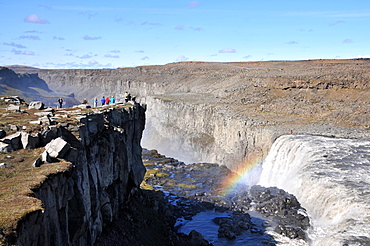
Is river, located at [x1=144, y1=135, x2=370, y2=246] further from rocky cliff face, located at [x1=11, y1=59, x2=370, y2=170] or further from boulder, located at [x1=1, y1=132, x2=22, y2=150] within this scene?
boulder, located at [x1=1, y1=132, x2=22, y2=150]

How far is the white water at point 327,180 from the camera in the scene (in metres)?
26.6

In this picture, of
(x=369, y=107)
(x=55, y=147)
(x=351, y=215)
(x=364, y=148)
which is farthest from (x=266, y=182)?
(x=55, y=147)

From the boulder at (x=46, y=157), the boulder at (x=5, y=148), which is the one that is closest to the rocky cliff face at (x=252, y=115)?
the boulder at (x=46, y=157)

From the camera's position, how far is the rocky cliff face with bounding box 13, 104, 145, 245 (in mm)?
15057

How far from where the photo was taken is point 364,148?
41.8 metres

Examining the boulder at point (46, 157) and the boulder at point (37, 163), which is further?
the boulder at point (46, 157)

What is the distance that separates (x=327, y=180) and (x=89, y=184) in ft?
65.5

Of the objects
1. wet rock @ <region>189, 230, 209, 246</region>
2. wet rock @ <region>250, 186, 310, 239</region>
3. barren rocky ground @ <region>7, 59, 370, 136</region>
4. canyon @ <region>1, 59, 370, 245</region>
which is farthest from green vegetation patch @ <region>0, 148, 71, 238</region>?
barren rocky ground @ <region>7, 59, 370, 136</region>

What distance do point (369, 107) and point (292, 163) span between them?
25275mm

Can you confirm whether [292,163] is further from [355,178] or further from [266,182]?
[355,178]

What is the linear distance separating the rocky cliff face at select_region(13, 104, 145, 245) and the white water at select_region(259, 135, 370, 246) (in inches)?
589

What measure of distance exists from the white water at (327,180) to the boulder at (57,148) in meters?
17.4

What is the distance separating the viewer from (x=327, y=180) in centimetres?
3269

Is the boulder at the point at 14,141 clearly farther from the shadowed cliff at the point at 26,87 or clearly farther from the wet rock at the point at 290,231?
the shadowed cliff at the point at 26,87
